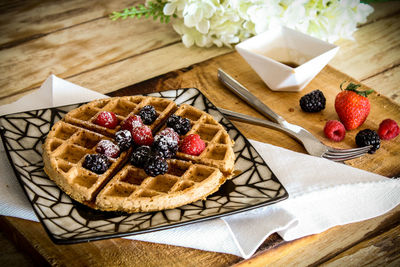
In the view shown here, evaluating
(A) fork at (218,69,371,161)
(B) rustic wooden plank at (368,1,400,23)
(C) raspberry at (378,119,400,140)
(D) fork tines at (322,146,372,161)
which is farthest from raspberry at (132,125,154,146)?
(B) rustic wooden plank at (368,1,400,23)

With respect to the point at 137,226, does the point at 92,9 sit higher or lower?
higher

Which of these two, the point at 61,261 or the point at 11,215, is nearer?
the point at 61,261

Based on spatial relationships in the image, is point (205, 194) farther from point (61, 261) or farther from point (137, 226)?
point (61, 261)

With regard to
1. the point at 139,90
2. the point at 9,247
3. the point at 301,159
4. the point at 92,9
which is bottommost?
the point at 9,247

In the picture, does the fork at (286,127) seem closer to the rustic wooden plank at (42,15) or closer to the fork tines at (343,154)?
the fork tines at (343,154)

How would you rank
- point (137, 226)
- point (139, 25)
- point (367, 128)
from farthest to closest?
point (139, 25)
point (367, 128)
point (137, 226)

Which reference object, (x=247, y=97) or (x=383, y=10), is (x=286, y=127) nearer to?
(x=247, y=97)

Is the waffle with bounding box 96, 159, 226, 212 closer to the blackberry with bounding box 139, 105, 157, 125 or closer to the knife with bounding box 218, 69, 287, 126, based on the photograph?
the blackberry with bounding box 139, 105, 157, 125

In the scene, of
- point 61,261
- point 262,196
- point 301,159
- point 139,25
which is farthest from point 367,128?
point 139,25
